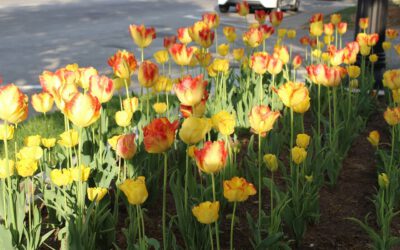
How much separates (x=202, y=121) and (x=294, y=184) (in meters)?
0.95

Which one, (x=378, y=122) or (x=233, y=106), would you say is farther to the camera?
(x=378, y=122)

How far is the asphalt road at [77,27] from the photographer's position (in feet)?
29.6

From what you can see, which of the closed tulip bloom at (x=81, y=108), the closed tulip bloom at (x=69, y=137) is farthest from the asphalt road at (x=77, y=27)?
the closed tulip bloom at (x=81, y=108)

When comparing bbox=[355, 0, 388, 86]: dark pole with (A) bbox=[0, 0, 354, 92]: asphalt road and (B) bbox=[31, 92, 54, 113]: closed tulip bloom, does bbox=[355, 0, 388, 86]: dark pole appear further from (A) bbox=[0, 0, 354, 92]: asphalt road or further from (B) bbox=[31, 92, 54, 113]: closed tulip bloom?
(B) bbox=[31, 92, 54, 113]: closed tulip bloom

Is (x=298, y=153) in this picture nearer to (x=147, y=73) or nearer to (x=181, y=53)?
→ (x=147, y=73)

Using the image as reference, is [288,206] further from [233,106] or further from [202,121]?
[233,106]

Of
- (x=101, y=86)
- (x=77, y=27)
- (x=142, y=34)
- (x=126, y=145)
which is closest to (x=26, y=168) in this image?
(x=126, y=145)

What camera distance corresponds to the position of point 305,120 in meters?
5.27

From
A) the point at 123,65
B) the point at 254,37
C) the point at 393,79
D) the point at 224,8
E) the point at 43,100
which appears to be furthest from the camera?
the point at 224,8

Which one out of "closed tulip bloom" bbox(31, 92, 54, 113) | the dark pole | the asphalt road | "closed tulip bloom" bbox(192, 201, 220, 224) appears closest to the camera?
"closed tulip bloom" bbox(192, 201, 220, 224)

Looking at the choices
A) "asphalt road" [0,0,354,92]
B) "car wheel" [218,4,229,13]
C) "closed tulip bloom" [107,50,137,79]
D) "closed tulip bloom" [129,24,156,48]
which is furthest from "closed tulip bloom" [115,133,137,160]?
"car wheel" [218,4,229,13]

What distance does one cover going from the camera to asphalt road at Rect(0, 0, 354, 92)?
29.6 ft

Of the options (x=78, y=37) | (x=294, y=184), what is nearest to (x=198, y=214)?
(x=294, y=184)

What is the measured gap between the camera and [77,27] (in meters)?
13.0
